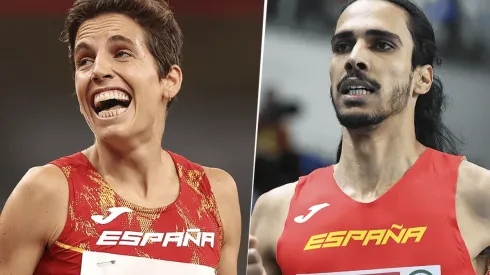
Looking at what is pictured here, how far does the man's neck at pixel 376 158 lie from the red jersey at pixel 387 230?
0.10 feet

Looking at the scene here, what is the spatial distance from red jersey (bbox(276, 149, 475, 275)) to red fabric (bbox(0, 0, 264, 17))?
3.42 ft

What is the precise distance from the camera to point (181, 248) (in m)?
2.71

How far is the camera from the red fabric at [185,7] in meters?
3.29

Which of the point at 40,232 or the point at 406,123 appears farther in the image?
the point at 406,123

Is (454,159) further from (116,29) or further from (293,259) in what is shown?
(116,29)

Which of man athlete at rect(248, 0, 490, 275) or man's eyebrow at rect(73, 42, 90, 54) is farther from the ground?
man's eyebrow at rect(73, 42, 90, 54)

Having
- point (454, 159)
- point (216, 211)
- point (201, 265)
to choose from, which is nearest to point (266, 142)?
point (216, 211)

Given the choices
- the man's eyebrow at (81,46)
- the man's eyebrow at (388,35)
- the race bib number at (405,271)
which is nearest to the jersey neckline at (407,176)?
the race bib number at (405,271)

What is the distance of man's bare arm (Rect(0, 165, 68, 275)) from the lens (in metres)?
2.48

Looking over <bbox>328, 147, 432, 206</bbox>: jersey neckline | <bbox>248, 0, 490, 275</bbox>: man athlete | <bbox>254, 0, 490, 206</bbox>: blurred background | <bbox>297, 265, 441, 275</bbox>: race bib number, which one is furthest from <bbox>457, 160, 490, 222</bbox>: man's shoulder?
<bbox>254, 0, 490, 206</bbox>: blurred background

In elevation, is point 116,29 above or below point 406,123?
above

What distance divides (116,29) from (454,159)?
4.45 feet

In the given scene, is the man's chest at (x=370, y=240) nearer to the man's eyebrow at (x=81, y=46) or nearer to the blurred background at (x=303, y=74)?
the blurred background at (x=303, y=74)

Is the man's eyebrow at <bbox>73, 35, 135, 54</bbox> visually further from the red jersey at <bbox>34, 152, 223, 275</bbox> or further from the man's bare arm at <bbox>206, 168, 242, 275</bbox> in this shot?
the man's bare arm at <bbox>206, 168, 242, 275</bbox>
